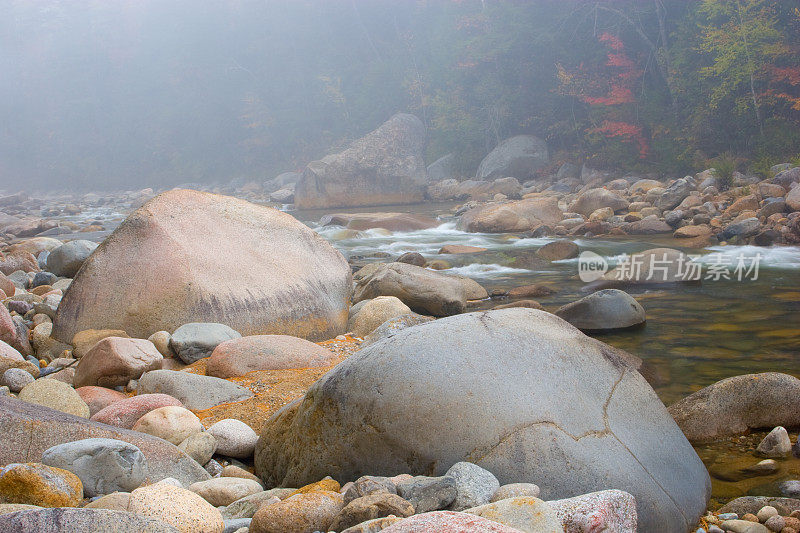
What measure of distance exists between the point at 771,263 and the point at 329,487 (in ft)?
28.6

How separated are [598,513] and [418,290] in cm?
531

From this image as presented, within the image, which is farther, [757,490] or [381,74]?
[381,74]

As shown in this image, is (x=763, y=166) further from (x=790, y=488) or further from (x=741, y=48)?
(x=790, y=488)

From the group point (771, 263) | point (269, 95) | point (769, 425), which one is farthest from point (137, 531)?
point (269, 95)

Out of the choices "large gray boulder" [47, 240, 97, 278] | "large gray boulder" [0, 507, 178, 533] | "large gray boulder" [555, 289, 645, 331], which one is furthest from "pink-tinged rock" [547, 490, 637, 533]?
"large gray boulder" [47, 240, 97, 278]

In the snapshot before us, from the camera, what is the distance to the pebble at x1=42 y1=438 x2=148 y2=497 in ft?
8.77

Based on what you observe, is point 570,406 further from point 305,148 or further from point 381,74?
point 305,148

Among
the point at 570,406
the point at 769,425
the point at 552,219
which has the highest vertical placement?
the point at 570,406

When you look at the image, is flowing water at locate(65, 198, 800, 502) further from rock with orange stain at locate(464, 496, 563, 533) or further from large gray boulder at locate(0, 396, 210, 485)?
large gray boulder at locate(0, 396, 210, 485)

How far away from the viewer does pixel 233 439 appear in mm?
3553

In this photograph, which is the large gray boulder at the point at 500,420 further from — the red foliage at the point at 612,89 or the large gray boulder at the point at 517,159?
the large gray boulder at the point at 517,159

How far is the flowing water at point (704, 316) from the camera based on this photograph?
12.6ft

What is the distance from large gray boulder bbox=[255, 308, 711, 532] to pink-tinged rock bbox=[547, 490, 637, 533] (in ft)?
0.92

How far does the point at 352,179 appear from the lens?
23.1 metres
